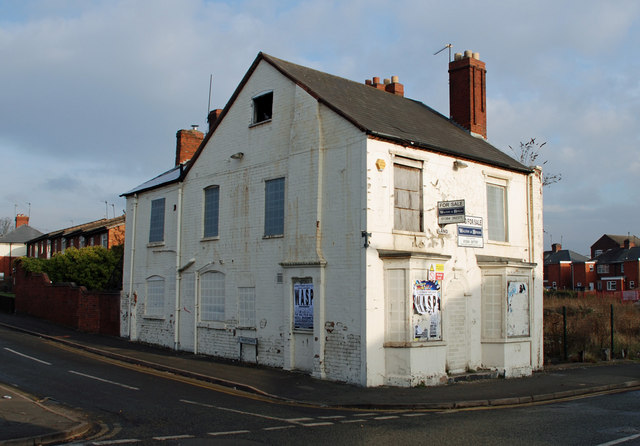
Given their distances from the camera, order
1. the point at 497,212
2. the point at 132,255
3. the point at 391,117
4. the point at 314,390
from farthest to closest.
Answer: the point at 132,255 → the point at 497,212 → the point at 391,117 → the point at 314,390

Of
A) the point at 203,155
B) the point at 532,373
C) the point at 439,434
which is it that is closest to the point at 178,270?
the point at 203,155

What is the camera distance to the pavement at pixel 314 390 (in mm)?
9203

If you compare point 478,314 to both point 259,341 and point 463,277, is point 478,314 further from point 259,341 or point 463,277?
point 259,341

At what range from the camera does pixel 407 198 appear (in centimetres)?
1582

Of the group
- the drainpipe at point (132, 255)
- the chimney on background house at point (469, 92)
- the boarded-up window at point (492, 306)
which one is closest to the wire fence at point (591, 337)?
the boarded-up window at point (492, 306)

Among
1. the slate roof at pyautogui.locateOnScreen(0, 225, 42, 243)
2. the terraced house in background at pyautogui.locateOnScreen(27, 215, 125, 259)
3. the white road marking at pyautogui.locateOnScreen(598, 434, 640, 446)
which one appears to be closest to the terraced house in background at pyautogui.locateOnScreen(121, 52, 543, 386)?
the white road marking at pyautogui.locateOnScreen(598, 434, 640, 446)

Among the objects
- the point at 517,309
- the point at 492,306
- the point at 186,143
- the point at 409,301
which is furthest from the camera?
the point at 186,143

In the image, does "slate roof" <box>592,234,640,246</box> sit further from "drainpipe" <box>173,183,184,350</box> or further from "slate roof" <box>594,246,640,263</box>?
"drainpipe" <box>173,183,184,350</box>

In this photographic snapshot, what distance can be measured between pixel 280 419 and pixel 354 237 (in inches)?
233

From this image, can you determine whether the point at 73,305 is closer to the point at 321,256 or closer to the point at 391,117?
the point at 321,256

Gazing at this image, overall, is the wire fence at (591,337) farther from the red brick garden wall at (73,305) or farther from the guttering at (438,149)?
the red brick garden wall at (73,305)

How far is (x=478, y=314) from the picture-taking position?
16.9 metres

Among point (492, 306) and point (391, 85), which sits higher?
point (391, 85)

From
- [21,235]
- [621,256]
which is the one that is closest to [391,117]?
[21,235]
